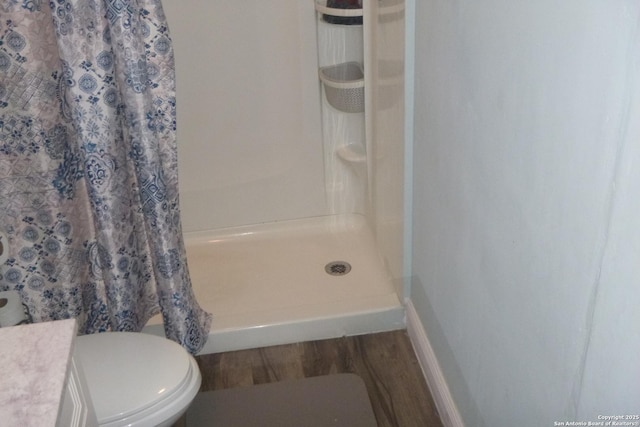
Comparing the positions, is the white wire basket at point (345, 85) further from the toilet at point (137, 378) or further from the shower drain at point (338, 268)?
the toilet at point (137, 378)

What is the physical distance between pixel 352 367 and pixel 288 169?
0.91 metres

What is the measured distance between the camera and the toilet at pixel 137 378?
1.57m

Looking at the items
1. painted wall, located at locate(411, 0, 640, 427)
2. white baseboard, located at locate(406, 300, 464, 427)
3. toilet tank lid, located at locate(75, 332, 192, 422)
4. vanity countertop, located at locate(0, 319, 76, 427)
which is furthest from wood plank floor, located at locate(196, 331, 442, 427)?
vanity countertop, located at locate(0, 319, 76, 427)

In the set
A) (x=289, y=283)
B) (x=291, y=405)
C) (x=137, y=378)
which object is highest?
(x=137, y=378)

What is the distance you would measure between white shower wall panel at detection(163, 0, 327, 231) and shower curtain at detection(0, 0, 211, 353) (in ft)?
2.23

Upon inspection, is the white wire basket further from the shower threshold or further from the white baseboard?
the white baseboard

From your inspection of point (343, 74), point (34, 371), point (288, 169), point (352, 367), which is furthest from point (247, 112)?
point (34, 371)

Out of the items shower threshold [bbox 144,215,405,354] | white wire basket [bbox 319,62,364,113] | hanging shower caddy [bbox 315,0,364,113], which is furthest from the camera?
white wire basket [bbox 319,62,364,113]

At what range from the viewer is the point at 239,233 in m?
2.82

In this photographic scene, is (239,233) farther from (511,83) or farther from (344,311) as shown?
(511,83)

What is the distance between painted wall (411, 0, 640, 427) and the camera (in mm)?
909

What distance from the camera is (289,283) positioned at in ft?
8.28

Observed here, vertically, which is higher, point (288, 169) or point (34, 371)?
point (34, 371)

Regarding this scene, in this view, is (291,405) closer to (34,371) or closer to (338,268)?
(338,268)
